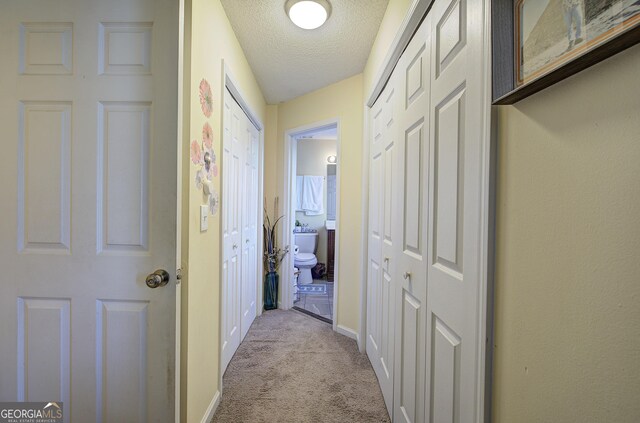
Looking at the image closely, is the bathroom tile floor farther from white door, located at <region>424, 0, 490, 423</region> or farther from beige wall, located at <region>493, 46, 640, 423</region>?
beige wall, located at <region>493, 46, 640, 423</region>

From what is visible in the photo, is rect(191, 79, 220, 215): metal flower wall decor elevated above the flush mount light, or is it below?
below

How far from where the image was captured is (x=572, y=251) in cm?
50

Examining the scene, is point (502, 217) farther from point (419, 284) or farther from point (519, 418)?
point (419, 284)

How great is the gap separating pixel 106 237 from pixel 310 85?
2.27m

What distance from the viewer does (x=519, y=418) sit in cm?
61

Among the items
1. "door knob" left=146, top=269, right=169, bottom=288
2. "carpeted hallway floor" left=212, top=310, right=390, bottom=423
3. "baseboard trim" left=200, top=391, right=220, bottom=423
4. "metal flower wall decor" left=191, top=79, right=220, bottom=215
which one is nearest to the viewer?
"door knob" left=146, top=269, right=169, bottom=288

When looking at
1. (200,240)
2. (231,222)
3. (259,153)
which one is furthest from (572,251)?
(259,153)

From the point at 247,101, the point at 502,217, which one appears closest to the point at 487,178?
the point at 502,217

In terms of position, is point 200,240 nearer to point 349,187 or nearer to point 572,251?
point 572,251

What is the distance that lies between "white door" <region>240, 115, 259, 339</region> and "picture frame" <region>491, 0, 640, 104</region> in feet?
6.97

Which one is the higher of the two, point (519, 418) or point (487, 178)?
point (487, 178)

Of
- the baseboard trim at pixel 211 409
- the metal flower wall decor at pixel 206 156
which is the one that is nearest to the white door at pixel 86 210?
the metal flower wall decor at pixel 206 156

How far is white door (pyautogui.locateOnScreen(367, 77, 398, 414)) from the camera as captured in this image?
5.24 ft

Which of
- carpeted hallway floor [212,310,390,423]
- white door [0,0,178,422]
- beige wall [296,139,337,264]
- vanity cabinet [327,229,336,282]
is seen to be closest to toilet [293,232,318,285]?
vanity cabinet [327,229,336,282]
